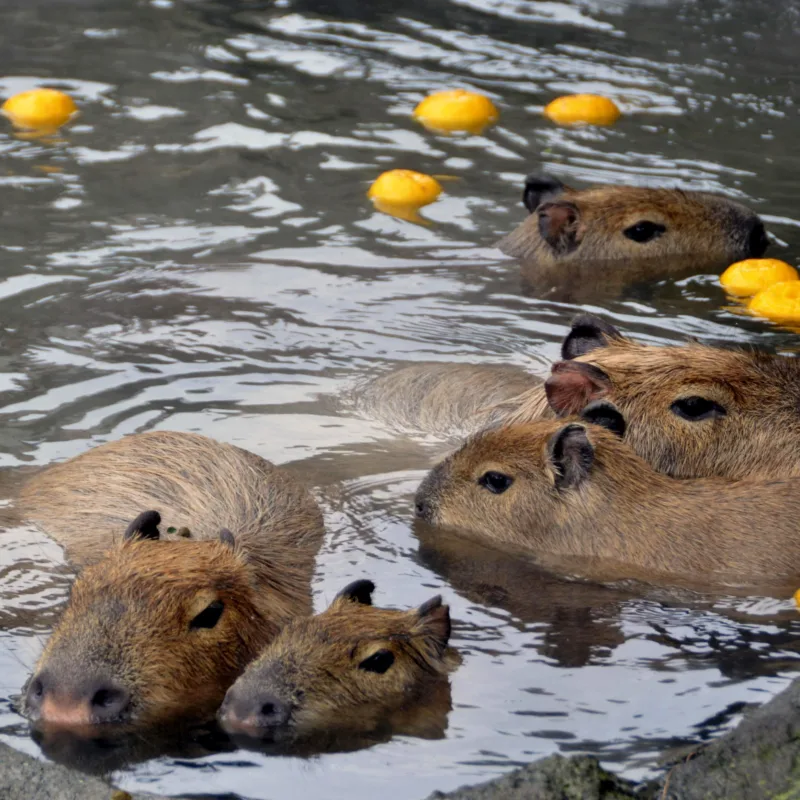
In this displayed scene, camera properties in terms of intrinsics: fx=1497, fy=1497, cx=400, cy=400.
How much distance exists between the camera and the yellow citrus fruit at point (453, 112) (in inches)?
421

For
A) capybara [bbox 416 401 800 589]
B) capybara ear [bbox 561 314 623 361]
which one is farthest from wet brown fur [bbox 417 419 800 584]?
capybara ear [bbox 561 314 623 361]

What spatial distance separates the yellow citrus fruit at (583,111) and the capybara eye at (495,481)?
5743mm

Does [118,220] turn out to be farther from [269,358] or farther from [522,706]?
[522,706]

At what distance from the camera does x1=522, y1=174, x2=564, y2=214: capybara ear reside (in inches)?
355

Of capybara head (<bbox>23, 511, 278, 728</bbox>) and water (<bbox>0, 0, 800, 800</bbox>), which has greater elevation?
capybara head (<bbox>23, 511, 278, 728</bbox>)

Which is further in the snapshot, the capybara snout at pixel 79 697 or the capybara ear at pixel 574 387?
the capybara ear at pixel 574 387

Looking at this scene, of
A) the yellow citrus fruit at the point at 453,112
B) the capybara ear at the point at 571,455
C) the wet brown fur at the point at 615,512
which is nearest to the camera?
the wet brown fur at the point at 615,512

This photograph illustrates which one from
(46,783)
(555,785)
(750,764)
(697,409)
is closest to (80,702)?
(46,783)

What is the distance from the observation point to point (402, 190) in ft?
30.9

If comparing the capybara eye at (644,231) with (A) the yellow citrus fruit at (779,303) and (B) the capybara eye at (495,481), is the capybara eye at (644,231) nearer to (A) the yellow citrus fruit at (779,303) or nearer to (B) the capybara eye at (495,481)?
(A) the yellow citrus fruit at (779,303)

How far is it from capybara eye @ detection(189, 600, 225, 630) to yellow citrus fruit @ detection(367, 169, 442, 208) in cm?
538

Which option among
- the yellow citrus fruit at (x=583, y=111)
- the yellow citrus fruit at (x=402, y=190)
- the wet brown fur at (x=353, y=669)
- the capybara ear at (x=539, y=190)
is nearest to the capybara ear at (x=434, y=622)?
the wet brown fur at (x=353, y=669)

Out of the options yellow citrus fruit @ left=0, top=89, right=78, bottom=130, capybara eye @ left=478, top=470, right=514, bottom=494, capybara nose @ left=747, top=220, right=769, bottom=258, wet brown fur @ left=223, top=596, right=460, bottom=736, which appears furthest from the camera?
yellow citrus fruit @ left=0, top=89, right=78, bottom=130

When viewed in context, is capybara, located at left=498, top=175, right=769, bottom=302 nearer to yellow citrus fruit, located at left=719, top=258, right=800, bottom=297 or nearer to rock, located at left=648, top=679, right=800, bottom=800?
yellow citrus fruit, located at left=719, top=258, right=800, bottom=297
